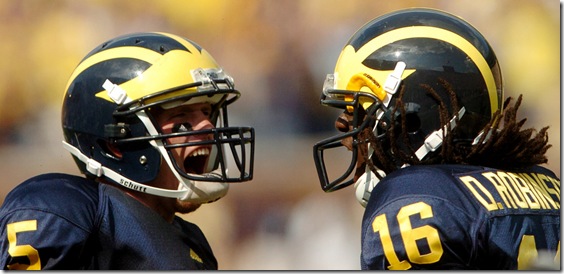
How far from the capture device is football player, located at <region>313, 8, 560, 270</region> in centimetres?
178

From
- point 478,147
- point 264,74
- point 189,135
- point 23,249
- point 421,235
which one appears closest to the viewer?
point 421,235

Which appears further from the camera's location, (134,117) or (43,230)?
(134,117)

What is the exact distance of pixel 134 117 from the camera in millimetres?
2201

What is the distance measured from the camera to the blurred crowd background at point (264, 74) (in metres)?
4.28

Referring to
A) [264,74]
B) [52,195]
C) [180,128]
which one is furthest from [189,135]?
[264,74]

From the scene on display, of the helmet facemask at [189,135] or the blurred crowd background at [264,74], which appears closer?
the helmet facemask at [189,135]

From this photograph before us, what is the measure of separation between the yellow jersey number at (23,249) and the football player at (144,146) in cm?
11

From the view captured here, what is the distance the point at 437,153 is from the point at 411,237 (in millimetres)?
335

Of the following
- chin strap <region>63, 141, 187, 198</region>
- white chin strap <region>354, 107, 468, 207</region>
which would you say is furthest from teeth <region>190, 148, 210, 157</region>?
→ white chin strap <region>354, 107, 468, 207</region>

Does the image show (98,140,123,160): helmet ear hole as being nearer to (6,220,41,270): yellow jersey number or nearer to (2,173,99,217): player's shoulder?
(2,173,99,217): player's shoulder

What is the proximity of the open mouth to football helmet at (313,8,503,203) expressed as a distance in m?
0.36

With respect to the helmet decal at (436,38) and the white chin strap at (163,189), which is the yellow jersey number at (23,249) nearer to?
the white chin strap at (163,189)

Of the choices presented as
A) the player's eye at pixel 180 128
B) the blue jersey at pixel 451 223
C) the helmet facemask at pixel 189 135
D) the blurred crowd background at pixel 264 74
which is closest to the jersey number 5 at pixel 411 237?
the blue jersey at pixel 451 223

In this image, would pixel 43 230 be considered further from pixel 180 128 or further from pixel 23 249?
pixel 180 128
